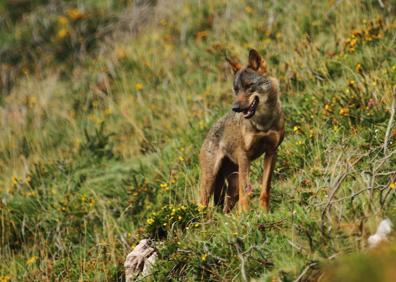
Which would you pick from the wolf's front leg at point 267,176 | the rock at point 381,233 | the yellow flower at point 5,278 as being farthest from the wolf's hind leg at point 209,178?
the rock at point 381,233

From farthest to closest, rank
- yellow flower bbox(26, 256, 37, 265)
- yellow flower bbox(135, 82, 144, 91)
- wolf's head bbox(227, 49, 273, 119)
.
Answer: yellow flower bbox(135, 82, 144, 91) → yellow flower bbox(26, 256, 37, 265) → wolf's head bbox(227, 49, 273, 119)

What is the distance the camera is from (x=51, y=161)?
11000 mm

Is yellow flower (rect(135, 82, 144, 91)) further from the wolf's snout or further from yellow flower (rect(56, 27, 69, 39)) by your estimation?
the wolf's snout

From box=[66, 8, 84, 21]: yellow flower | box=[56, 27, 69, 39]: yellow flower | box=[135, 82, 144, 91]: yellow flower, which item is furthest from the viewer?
box=[66, 8, 84, 21]: yellow flower

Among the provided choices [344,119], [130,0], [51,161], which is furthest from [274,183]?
[130,0]

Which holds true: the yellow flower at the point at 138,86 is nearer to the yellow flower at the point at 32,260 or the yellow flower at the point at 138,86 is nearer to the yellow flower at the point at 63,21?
the yellow flower at the point at 63,21

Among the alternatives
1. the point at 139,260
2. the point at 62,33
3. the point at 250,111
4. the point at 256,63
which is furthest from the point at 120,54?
the point at 139,260

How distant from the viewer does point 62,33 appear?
1593cm

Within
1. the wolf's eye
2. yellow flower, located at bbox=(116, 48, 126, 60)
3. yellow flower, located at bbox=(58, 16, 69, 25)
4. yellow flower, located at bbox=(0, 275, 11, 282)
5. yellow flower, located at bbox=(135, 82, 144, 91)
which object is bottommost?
yellow flower, located at bbox=(0, 275, 11, 282)

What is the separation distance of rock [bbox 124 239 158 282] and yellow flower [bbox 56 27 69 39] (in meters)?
10.1

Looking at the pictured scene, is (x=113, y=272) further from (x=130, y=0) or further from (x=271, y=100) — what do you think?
(x=130, y=0)

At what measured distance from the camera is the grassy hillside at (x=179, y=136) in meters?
5.80

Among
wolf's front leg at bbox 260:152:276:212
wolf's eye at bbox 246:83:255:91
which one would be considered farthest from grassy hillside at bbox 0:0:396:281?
wolf's eye at bbox 246:83:255:91

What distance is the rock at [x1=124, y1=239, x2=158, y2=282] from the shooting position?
21.4 ft
